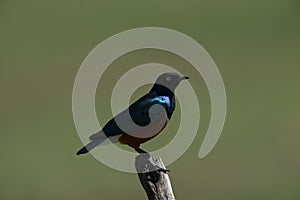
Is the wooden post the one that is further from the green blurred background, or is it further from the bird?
the green blurred background

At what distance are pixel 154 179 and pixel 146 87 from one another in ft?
22.1

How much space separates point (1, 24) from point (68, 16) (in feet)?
4.56

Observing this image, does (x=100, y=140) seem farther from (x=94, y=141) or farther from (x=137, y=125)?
(x=137, y=125)

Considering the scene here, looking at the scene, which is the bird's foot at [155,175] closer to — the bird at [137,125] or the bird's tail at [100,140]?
the bird at [137,125]

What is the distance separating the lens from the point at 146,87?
37.6 ft

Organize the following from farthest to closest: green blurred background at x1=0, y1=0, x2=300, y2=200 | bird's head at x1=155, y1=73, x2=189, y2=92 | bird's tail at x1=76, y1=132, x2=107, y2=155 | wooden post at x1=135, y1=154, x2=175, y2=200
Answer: green blurred background at x1=0, y1=0, x2=300, y2=200
bird's head at x1=155, y1=73, x2=189, y2=92
bird's tail at x1=76, y1=132, x2=107, y2=155
wooden post at x1=135, y1=154, x2=175, y2=200

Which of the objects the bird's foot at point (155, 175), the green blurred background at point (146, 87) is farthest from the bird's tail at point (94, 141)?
the green blurred background at point (146, 87)

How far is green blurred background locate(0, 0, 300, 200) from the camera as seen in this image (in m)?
9.55

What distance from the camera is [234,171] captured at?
967 centimetres

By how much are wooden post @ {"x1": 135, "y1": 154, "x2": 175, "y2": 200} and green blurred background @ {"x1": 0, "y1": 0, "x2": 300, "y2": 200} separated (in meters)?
3.95

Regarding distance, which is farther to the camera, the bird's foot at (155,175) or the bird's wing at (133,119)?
the bird's wing at (133,119)

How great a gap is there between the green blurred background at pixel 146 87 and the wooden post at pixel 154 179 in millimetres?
3951

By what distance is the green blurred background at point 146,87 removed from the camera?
9.55 meters

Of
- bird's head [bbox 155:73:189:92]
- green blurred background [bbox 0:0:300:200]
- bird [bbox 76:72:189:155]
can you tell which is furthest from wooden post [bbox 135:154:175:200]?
green blurred background [bbox 0:0:300:200]
